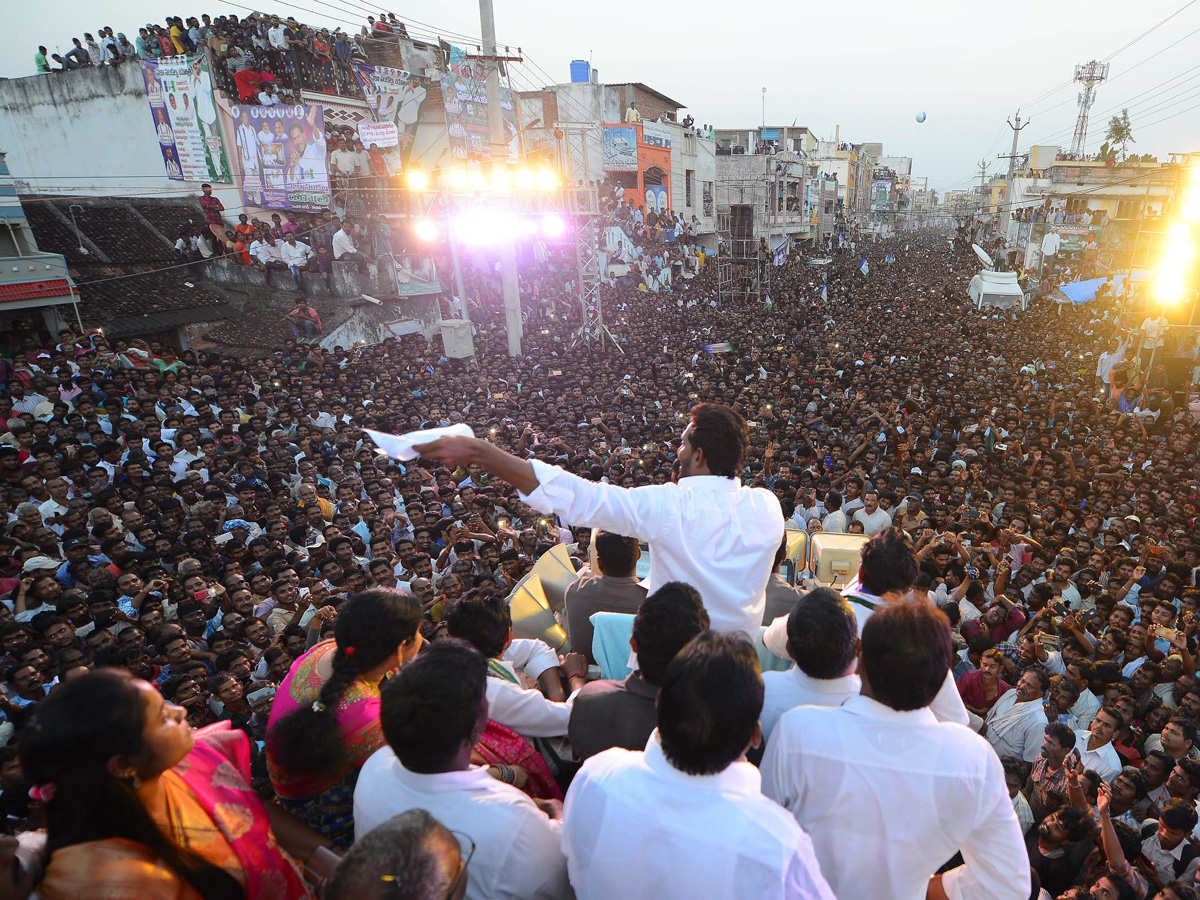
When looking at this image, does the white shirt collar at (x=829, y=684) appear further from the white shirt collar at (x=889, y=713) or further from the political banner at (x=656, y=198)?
the political banner at (x=656, y=198)

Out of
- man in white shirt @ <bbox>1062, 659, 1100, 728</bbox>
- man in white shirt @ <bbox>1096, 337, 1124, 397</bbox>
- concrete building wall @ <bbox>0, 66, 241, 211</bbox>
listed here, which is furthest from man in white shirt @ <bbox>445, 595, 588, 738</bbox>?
concrete building wall @ <bbox>0, 66, 241, 211</bbox>

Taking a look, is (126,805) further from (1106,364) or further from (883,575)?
(1106,364)

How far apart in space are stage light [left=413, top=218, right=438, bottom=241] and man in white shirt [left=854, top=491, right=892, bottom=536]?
11258 millimetres

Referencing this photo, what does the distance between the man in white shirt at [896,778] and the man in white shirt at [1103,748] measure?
2.46m

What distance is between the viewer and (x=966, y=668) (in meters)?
4.14

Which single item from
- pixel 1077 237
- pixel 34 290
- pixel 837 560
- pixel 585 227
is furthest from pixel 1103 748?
pixel 1077 237

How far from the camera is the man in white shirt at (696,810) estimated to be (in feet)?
4.15

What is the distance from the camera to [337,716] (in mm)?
1908

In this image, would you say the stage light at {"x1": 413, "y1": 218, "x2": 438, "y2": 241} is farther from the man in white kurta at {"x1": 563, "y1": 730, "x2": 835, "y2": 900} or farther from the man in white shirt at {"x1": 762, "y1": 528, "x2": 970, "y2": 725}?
the man in white kurta at {"x1": 563, "y1": 730, "x2": 835, "y2": 900}

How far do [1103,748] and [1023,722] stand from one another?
1.22 ft

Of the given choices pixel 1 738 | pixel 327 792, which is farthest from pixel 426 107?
pixel 327 792

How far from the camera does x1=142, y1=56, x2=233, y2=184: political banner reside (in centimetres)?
1631

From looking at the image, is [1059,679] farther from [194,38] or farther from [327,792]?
[194,38]

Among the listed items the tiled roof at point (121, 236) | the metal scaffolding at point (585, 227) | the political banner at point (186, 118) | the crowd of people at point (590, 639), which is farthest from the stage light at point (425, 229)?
the tiled roof at point (121, 236)
